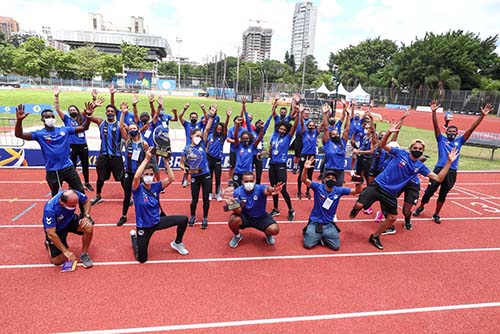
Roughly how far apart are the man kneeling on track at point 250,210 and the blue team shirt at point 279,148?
5.02 feet

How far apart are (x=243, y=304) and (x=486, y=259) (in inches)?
196

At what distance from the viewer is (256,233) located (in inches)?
275

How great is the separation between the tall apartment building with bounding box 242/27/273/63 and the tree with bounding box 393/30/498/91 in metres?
126

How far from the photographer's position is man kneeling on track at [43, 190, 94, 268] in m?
4.82

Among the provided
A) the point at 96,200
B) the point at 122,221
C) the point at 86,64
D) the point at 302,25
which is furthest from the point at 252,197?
the point at 302,25

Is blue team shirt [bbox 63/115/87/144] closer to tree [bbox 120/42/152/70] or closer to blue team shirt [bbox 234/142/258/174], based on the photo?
blue team shirt [bbox 234/142/258/174]

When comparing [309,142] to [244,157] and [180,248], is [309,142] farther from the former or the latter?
[180,248]

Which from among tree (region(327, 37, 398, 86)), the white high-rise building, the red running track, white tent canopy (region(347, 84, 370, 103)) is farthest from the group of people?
the white high-rise building

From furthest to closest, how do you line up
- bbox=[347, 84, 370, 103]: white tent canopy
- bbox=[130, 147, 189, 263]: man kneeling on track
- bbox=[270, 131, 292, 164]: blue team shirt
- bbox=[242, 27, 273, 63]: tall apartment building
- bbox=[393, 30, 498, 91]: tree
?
bbox=[242, 27, 273, 63]: tall apartment building, bbox=[393, 30, 498, 91]: tree, bbox=[347, 84, 370, 103]: white tent canopy, bbox=[270, 131, 292, 164]: blue team shirt, bbox=[130, 147, 189, 263]: man kneeling on track

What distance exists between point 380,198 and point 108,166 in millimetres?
6306

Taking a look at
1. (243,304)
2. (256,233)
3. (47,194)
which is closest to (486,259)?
(256,233)

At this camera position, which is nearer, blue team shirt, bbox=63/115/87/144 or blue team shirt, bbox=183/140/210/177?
blue team shirt, bbox=183/140/210/177

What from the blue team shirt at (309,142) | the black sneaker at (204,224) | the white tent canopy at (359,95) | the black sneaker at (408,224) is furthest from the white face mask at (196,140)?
the white tent canopy at (359,95)

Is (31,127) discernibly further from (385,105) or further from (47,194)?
(385,105)
